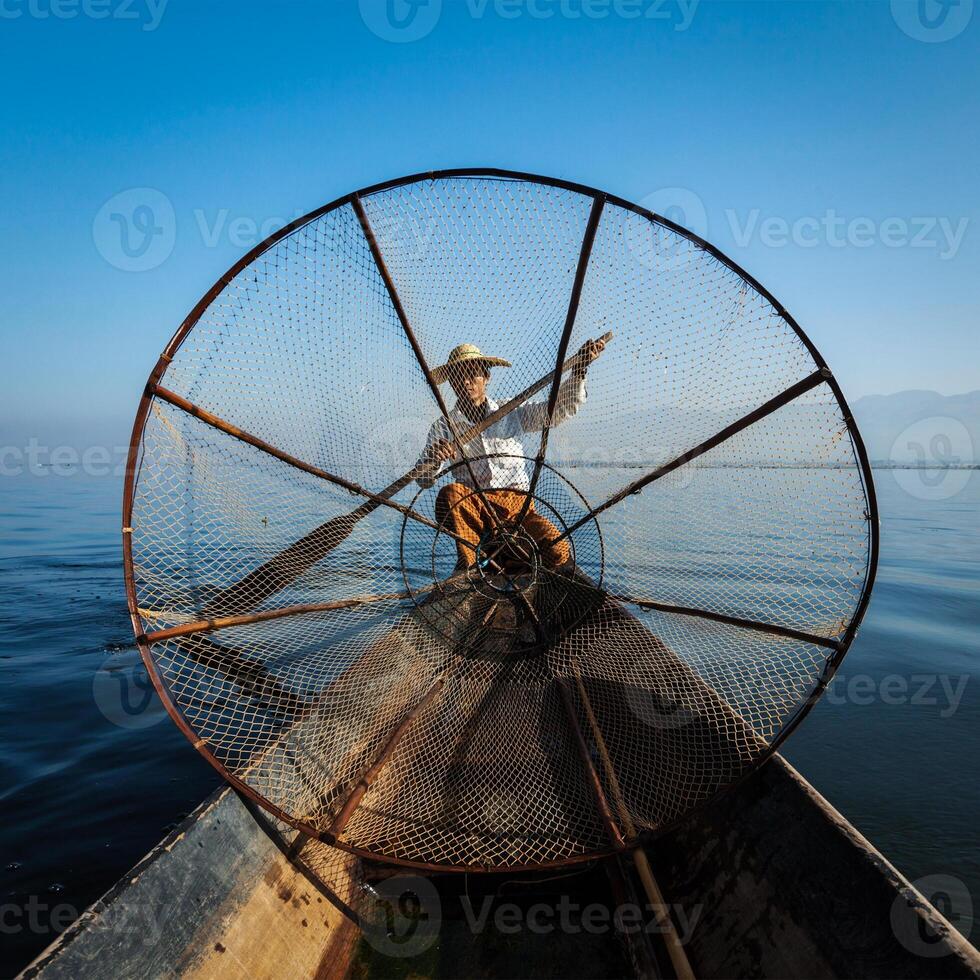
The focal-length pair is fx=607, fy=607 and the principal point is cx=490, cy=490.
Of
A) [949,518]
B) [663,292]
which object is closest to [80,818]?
[663,292]

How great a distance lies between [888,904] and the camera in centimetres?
162

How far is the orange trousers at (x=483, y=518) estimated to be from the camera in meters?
3.97

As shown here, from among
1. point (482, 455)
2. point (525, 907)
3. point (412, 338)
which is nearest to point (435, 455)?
point (482, 455)

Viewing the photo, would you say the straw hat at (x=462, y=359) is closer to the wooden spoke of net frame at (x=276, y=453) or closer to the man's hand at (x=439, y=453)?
the man's hand at (x=439, y=453)

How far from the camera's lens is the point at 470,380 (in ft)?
12.9

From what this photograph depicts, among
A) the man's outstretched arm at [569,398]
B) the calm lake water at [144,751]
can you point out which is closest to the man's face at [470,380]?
the man's outstretched arm at [569,398]

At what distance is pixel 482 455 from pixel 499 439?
29 cm

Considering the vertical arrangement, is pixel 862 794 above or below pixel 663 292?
below

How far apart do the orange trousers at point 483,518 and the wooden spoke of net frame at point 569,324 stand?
19 centimetres

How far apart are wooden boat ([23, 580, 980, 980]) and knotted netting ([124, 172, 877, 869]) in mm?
178

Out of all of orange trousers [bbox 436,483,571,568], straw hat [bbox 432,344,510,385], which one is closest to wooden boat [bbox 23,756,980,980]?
orange trousers [bbox 436,483,571,568]

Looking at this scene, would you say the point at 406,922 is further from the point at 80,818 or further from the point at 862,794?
the point at 862,794

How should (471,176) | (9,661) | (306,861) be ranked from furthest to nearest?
(9,661) → (471,176) → (306,861)

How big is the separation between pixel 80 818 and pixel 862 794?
169 inches
